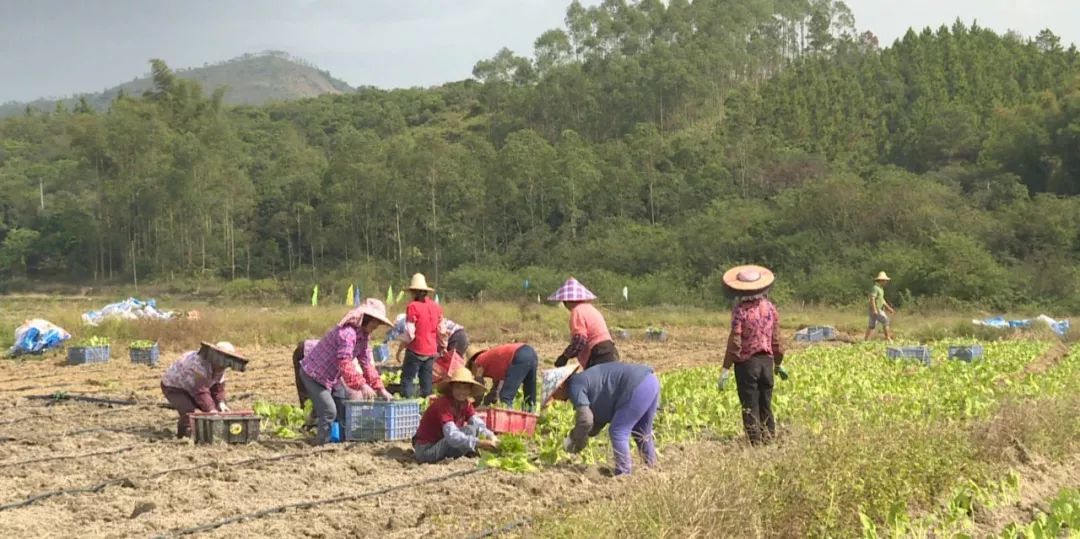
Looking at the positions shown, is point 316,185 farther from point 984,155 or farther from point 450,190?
point 984,155

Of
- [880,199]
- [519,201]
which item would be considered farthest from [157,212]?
[880,199]

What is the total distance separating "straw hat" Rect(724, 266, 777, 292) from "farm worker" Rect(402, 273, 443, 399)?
12.1 ft

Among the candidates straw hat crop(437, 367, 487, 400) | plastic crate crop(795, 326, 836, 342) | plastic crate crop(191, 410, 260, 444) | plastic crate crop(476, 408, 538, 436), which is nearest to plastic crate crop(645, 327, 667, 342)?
plastic crate crop(795, 326, 836, 342)

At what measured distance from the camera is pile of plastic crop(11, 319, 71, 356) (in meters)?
18.8

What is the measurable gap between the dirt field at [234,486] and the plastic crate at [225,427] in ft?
0.47

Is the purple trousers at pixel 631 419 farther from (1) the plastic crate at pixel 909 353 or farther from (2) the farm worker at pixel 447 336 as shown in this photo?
(1) the plastic crate at pixel 909 353

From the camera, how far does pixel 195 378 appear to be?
877 cm

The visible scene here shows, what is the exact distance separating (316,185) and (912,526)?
57.2 meters

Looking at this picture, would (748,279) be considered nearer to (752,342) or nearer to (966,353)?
(752,342)

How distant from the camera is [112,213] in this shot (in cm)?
A: 5741

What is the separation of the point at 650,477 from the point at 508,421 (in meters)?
3.23

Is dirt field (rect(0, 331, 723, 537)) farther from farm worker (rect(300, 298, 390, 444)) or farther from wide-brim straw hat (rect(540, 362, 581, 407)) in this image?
wide-brim straw hat (rect(540, 362, 581, 407))

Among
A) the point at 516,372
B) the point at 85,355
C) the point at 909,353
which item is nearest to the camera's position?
the point at 516,372

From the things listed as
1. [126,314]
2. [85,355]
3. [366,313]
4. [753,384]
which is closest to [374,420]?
[366,313]
